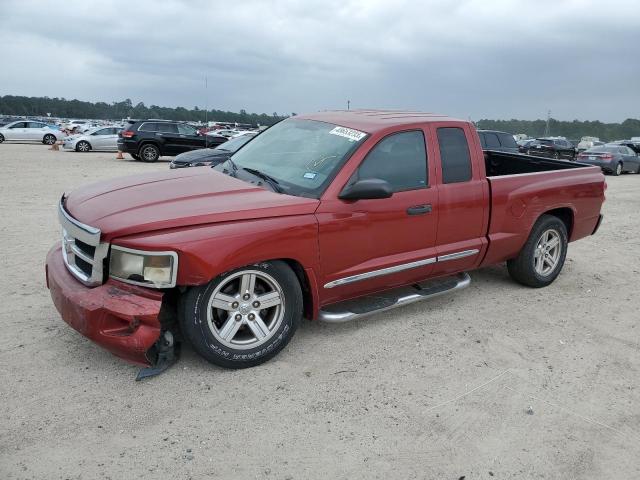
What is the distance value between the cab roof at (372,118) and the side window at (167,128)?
16843 mm

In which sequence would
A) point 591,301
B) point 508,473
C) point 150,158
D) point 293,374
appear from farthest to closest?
1. point 150,158
2. point 591,301
3. point 293,374
4. point 508,473

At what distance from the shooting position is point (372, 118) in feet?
14.8

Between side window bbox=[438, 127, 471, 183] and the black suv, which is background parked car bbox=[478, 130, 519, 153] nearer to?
the black suv

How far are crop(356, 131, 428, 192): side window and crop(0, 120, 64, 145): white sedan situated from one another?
3326 cm

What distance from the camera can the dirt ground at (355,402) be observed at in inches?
107

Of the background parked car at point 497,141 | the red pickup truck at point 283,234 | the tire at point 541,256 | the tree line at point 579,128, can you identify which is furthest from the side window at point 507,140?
the tree line at point 579,128

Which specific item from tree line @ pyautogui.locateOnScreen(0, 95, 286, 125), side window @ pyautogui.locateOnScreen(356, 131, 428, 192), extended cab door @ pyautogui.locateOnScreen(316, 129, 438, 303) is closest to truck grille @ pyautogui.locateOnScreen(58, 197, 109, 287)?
extended cab door @ pyautogui.locateOnScreen(316, 129, 438, 303)

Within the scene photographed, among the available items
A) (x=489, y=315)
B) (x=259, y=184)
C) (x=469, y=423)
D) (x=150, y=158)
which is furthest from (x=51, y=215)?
(x=150, y=158)

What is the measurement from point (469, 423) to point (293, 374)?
1.18m

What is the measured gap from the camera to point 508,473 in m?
2.71

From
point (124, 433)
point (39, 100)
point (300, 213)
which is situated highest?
point (39, 100)

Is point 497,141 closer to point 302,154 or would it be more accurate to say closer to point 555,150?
point 555,150

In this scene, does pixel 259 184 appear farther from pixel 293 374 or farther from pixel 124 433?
pixel 124 433

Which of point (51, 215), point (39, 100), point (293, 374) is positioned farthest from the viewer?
point (39, 100)
